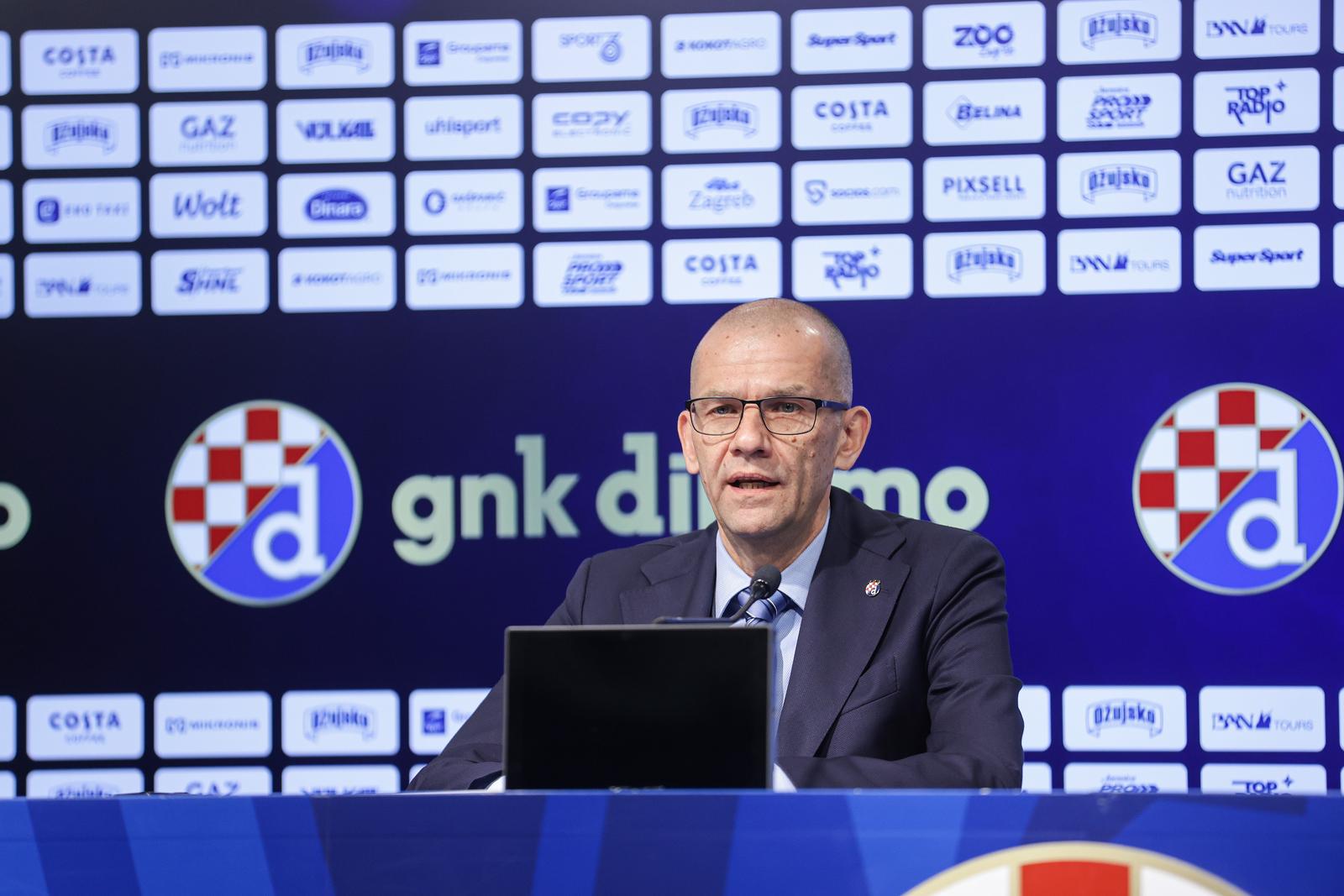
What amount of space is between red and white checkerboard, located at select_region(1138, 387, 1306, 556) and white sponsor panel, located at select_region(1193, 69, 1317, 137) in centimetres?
65

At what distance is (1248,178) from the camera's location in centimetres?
324

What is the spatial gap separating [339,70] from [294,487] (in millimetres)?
1104

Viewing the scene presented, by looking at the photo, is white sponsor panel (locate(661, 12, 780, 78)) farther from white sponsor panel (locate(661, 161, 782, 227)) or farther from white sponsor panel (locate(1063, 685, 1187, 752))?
white sponsor panel (locate(1063, 685, 1187, 752))

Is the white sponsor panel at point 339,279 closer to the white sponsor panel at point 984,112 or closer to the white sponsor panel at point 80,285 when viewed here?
the white sponsor panel at point 80,285

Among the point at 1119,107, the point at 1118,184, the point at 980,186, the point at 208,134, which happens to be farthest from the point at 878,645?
the point at 208,134

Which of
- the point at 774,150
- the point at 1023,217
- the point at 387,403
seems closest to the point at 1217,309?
the point at 1023,217

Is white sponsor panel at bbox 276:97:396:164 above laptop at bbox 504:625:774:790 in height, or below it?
above

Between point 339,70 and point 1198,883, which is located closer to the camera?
point 1198,883

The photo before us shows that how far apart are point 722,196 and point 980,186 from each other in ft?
2.14

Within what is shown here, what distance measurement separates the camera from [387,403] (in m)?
3.42

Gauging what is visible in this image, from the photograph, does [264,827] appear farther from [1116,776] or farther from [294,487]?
[1116,776]

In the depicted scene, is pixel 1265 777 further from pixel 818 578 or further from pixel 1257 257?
pixel 818 578

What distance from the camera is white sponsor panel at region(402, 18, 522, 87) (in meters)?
3.38

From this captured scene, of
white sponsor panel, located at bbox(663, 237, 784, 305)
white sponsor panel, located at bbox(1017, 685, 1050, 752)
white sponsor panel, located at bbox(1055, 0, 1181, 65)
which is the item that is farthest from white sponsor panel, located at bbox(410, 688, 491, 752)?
white sponsor panel, located at bbox(1055, 0, 1181, 65)
